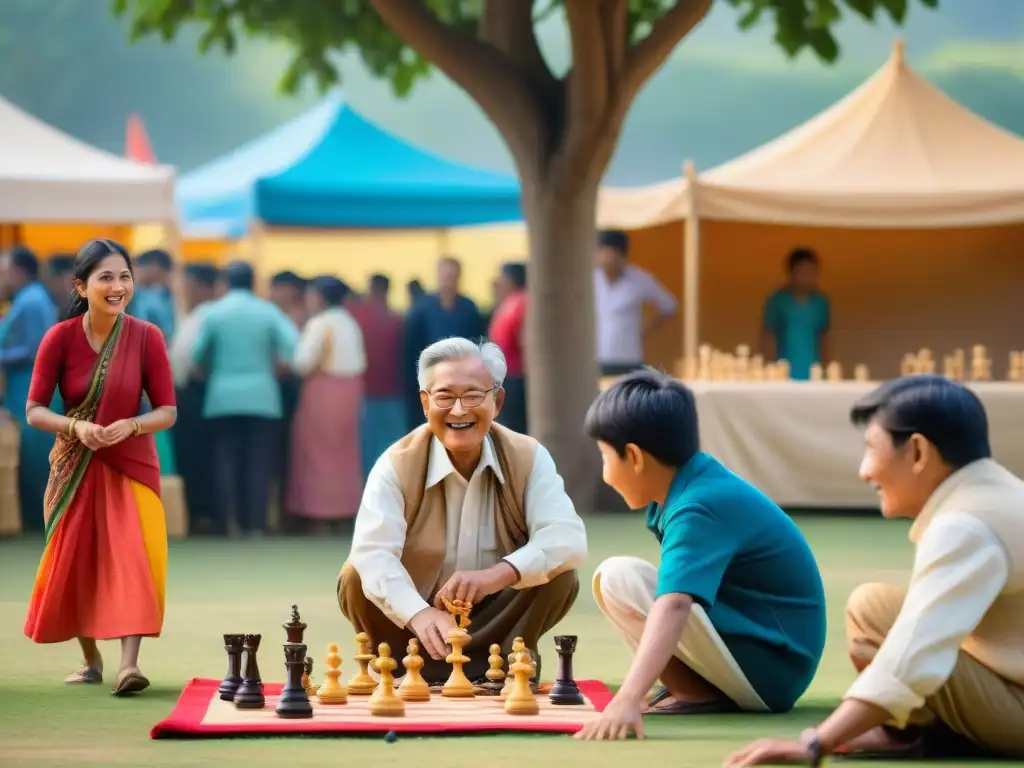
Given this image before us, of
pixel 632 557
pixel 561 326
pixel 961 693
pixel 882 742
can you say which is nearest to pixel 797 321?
pixel 561 326

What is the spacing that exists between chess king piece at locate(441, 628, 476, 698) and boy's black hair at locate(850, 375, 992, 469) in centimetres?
146

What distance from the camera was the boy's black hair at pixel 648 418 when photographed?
4.93 metres

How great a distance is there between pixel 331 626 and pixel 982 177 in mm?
7801

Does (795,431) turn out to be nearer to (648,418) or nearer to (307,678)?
(307,678)

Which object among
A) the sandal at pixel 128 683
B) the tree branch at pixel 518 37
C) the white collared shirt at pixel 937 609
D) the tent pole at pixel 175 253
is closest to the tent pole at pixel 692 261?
the tree branch at pixel 518 37

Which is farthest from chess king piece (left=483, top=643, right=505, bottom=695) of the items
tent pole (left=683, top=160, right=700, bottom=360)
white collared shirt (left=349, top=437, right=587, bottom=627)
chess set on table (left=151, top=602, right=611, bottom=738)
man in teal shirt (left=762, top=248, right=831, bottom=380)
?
man in teal shirt (left=762, top=248, right=831, bottom=380)

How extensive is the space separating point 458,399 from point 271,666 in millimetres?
1491

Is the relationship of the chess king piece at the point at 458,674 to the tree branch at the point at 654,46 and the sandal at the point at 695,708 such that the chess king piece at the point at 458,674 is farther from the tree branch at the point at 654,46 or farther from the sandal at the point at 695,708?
the tree branch at the point at 654,46

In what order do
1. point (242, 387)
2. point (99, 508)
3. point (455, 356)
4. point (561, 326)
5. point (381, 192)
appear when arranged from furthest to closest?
point (381, 192) < point (561, 326) < point (242, 387) < point (99, 508) < point (455, 356)

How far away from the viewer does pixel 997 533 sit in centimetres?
414

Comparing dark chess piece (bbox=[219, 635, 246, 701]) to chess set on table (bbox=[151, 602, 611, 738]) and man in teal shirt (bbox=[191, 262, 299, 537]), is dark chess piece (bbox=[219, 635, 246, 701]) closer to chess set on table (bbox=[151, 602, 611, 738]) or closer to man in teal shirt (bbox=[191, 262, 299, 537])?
chess set on table (bbox=[151, 602, 611, 738])

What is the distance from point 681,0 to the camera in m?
11.9

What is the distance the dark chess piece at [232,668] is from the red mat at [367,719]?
0.03 meters

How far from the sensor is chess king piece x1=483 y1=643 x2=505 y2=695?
17.5 feet
